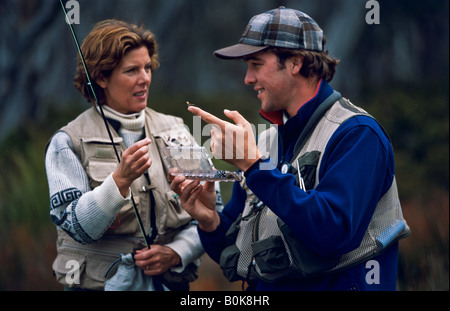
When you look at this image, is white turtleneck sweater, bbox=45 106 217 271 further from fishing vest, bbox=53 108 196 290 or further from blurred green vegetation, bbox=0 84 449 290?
blurred green vegetation, bbox=0 84 449 290

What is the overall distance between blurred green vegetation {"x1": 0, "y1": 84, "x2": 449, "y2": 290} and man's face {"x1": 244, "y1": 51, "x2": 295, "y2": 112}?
3.09 metres

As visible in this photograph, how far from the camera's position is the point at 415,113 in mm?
8078

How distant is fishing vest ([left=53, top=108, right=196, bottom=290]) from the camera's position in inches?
135

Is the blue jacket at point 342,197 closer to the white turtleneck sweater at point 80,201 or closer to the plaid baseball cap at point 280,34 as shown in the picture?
the plaid baseball cap at point 280,34

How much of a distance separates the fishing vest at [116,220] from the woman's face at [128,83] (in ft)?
0.60

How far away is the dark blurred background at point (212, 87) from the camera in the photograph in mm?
6398

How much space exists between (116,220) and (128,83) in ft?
2.88

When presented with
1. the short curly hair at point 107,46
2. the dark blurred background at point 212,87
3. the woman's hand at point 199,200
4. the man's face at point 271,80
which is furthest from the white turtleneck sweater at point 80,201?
the dark blurred background at point 212,87

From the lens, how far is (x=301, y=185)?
270 cm

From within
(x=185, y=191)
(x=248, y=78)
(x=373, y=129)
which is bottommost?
(x=185, y=191)

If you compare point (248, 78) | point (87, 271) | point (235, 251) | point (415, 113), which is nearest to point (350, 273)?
point (235, 251)

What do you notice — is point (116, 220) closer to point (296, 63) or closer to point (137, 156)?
point (137, 156)
